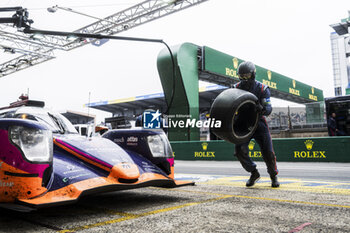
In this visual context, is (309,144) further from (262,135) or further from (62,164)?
(62,164)

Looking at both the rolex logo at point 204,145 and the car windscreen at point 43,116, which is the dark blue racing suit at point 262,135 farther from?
the rolex logo at point 204,145

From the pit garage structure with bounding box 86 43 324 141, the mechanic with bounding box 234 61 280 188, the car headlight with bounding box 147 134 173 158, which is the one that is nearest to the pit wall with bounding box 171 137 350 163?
the pit garage structure with bounding box 86 43 324 141

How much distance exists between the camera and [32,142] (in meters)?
2.47

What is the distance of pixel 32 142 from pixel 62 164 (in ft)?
1.17

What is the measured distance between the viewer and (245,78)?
4160mm

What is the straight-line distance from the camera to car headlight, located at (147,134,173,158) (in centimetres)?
349

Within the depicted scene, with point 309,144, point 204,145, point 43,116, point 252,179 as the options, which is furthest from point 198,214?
point 204,145

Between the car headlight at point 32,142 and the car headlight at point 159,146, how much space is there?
1.25m

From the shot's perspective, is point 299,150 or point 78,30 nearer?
point 299,150

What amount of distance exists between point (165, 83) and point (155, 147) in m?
13.8

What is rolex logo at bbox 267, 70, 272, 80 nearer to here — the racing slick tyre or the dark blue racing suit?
the dark blue racing suit

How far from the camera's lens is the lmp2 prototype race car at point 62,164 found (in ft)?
7.73

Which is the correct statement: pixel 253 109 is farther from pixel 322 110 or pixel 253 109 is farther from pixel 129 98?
pixel 129 98

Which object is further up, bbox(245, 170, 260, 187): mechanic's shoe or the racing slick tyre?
the racing slick tyre
